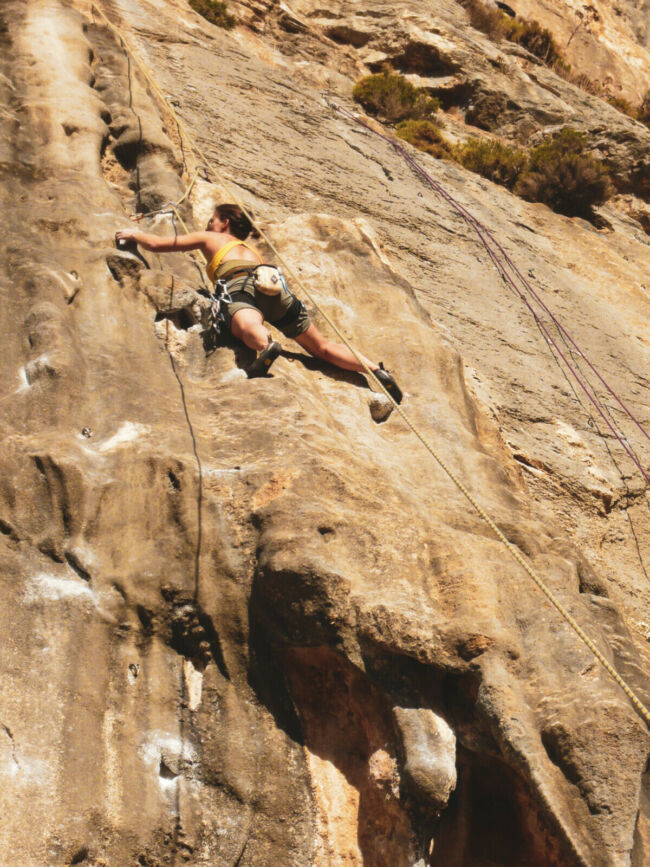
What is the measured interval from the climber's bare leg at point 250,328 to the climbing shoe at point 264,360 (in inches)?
4.3

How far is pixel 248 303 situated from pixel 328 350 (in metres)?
0.58

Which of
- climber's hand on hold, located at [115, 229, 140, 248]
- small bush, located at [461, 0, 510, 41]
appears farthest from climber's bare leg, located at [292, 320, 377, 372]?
small bush, located at [461, 0, 510, 41]

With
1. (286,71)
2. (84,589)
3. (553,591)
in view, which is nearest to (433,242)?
(286,71)

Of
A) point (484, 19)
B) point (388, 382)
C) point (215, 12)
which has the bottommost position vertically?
point (388, 382)

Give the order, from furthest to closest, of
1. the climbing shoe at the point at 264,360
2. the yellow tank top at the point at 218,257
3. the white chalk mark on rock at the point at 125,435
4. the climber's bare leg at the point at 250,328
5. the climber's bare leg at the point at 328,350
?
the yellow tank top at the point at 218,257 → the climber's bare leg at the point at 328,350 → the climber's bare leg at the point at 250,328 → the climbing shoe at the point at 264,360 → the white chalk mark on rock at the point at 125,435

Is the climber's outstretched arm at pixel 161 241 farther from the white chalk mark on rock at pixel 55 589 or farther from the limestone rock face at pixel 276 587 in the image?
the white chalk mark on rock at pixel 55 589

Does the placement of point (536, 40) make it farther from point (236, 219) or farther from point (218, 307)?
point (218, 307)

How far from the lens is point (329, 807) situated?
3.43 meters

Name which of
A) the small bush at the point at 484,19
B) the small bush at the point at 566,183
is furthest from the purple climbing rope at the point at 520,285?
the small bush at the point at 484,19

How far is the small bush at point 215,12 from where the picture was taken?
11.3 metres

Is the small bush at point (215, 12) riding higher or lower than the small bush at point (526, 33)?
lower

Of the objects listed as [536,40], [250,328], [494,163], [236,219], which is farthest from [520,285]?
[536,40]

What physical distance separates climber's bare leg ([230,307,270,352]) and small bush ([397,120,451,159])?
7.03 metres

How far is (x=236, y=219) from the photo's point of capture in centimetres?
604
